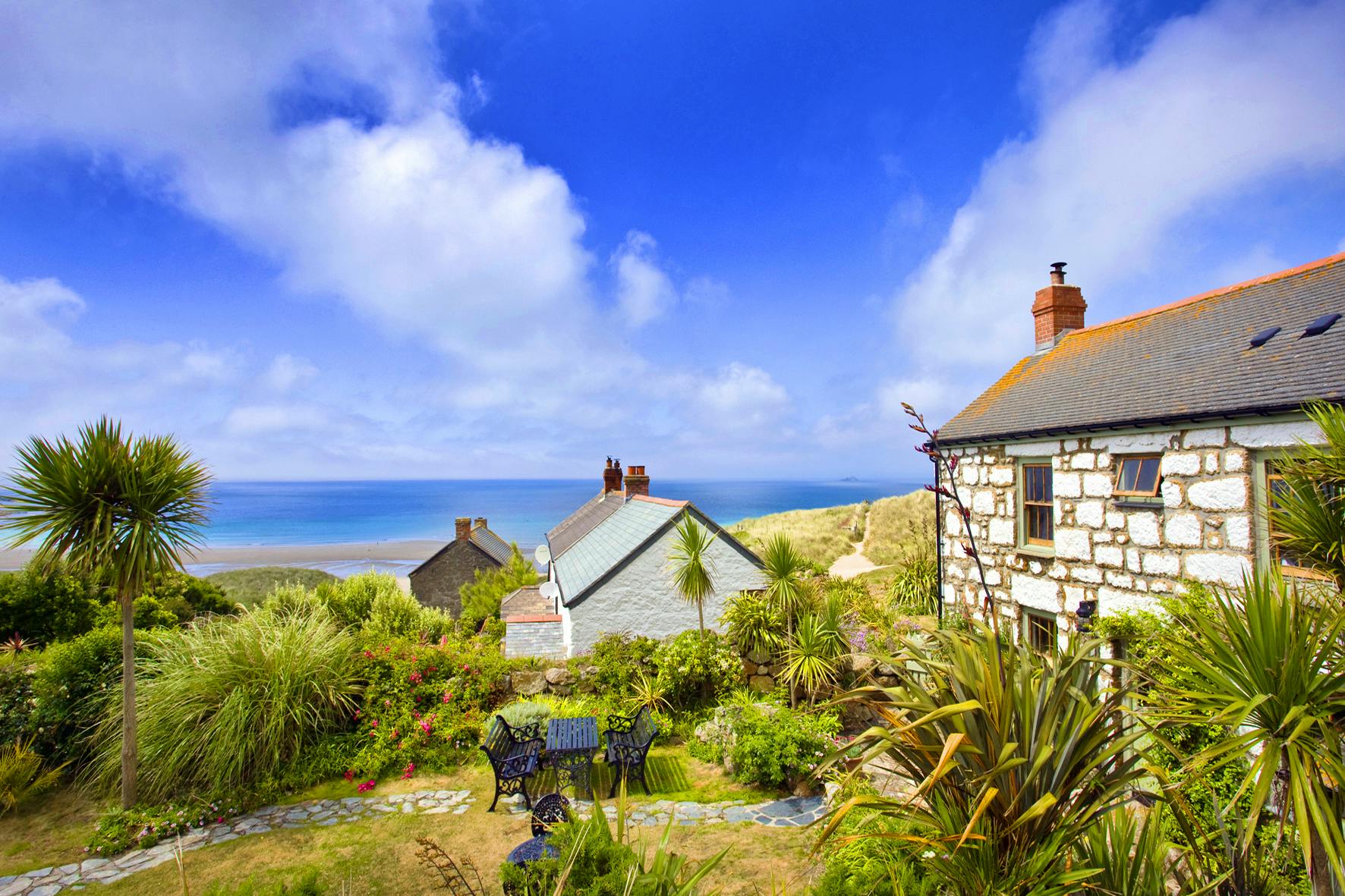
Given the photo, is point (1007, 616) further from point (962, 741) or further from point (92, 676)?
point (92, 676)

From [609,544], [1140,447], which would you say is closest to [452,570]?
[609,544]

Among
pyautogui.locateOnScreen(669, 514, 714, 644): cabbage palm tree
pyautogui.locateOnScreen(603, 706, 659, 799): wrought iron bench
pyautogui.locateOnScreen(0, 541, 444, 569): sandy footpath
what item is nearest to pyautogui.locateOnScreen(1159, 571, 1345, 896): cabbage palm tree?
pyautogui.locateOnScreen(603, 706, 659, 799): wrought iron bench

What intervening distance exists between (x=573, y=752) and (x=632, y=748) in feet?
2.44

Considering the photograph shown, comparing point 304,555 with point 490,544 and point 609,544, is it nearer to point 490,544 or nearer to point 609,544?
point 490,544

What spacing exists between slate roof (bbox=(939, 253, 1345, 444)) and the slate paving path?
6856 mm

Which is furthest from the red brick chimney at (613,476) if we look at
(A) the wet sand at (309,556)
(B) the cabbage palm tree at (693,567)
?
(A) the wet sand at (309,556)

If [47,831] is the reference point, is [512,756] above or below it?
above

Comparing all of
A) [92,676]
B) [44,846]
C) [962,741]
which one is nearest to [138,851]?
[44,846]

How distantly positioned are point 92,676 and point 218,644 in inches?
72.2

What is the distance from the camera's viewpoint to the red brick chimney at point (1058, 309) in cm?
1271

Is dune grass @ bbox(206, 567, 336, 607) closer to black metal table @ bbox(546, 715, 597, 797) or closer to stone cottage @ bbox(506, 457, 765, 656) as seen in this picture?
stone cottage @ bbox(506, 457, 765, 656)

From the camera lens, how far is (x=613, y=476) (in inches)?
1053

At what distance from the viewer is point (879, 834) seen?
10.6 ft

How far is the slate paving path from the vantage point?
20.2ft
